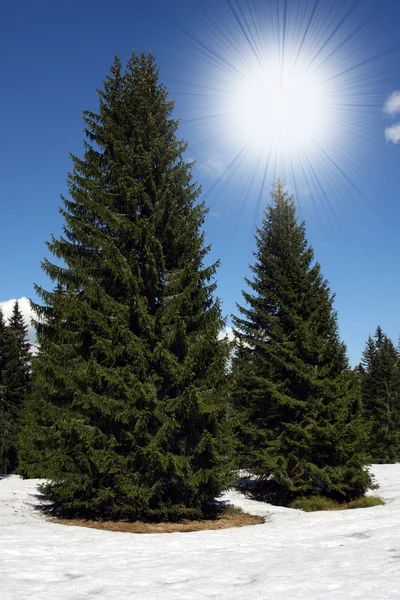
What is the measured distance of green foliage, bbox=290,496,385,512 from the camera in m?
13.4

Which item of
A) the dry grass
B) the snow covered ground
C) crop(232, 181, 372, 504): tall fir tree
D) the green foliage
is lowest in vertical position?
the green foliage

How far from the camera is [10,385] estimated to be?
36625 mm

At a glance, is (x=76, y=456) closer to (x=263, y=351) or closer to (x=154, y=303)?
(x=154, y=303)

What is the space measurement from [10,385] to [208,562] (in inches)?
1410

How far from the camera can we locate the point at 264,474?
15.1 meters

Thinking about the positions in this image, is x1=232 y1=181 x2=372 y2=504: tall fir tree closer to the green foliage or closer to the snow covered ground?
the green foliage

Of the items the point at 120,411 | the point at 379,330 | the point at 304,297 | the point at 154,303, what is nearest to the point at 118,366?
the point at 120,411

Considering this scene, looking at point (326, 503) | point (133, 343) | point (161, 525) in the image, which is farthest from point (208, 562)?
point (326, 503)

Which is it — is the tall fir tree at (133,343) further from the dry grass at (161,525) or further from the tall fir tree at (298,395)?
the tall fir tree at (298,395)

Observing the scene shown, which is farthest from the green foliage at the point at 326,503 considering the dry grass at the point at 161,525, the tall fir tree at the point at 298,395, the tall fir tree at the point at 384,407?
the tall fir tree at the point at 384,407

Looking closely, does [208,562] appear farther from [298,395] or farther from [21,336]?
[21,336]

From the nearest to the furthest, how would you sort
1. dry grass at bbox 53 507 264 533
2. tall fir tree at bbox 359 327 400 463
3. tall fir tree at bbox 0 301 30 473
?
1. dry grass at bbox 53 507 264 533
2. tall fir tree at bbox 0 301 30 473
3. tall fir tree at bbox 359 327 400 463

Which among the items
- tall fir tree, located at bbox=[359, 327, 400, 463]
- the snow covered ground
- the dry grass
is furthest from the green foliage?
tall fir tree, located at bbox=[359, 327, 400, 463]

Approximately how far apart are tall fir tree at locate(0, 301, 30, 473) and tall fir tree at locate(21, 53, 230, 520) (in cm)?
2655
